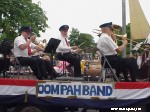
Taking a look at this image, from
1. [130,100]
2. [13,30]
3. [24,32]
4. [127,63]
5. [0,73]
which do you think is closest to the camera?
[130,100]

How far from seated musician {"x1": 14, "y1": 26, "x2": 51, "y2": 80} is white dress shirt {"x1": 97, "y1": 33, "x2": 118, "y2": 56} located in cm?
143

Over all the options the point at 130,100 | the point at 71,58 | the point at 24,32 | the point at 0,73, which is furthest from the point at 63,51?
the point at 130,100

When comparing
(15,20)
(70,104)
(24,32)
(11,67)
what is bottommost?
(70,104)

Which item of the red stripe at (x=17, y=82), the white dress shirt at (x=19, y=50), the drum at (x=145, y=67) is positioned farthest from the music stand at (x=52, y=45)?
the drum at (x=145, y=67)

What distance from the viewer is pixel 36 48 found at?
29.9ft

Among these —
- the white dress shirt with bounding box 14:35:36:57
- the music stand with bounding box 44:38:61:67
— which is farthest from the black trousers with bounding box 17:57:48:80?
the music stand with bounding box 44:38:61:67

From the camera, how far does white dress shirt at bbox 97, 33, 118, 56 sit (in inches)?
309

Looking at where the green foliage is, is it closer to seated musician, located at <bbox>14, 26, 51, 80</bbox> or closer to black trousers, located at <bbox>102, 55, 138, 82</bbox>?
black trousers, located at <bbox>102, 55, 138, 82</bbox>

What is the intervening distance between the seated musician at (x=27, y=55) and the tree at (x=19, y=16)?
19.2m

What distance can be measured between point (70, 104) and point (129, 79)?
1466 millimetres

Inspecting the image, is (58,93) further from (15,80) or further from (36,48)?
(36,48)

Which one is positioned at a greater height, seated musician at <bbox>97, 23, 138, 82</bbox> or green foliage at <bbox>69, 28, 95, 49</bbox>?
green foliage at <bbox>69, 28, 95, 49</bbox>

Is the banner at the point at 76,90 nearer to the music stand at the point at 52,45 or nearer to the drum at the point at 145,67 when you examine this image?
the music stand at the point at 52,45

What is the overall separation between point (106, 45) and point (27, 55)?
1.86 meters
